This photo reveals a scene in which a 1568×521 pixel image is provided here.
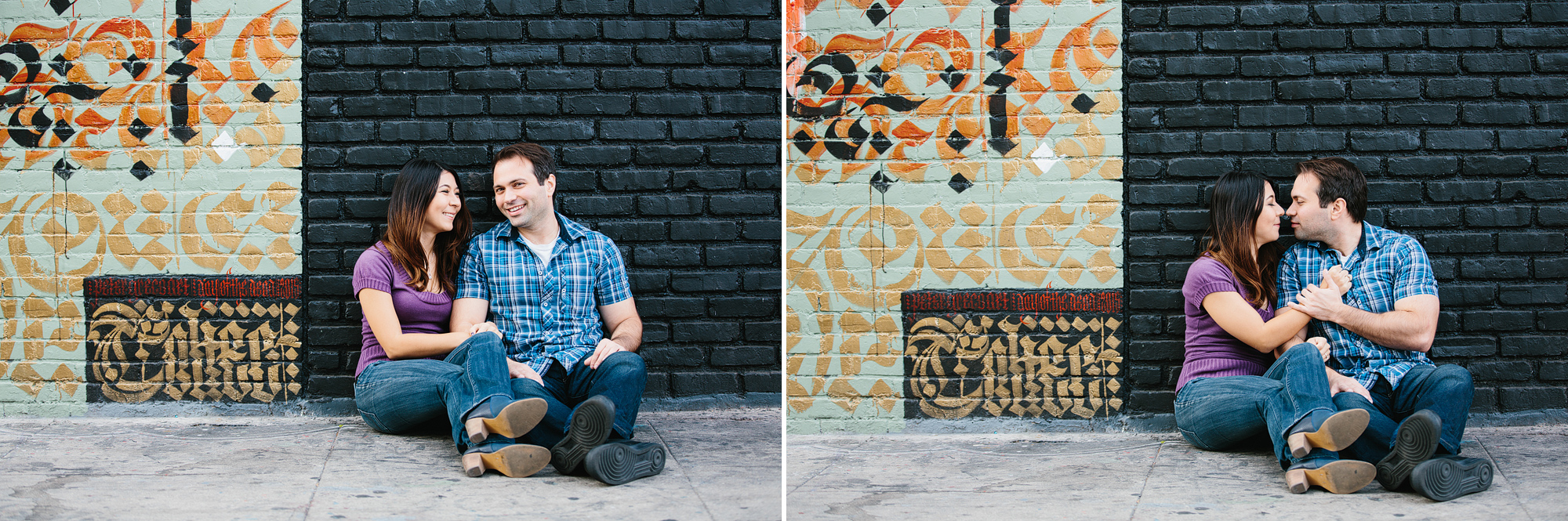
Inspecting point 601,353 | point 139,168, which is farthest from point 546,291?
point 139,168

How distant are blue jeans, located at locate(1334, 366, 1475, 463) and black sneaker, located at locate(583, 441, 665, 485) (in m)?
2.63

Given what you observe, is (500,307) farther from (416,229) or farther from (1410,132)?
(1410,132)

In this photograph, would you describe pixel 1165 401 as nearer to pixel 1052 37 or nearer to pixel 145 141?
pixel 1052 37

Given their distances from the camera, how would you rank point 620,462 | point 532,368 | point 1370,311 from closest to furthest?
point 620,462 < point 1370,311 < point 532,368

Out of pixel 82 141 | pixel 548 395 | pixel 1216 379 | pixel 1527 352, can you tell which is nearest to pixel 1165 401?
pixel 1216 379

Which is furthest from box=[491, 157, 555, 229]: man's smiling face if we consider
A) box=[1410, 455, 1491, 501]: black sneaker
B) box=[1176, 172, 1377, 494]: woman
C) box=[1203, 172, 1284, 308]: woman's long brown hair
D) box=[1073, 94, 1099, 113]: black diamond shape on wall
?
box=[1410, 455, 1491, 501]: black sneaker

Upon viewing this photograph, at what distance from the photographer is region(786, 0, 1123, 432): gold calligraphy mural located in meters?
4.23

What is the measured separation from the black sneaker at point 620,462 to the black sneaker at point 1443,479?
2697mm

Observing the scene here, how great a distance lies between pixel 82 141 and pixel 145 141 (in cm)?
30

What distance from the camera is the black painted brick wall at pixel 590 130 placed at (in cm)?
431

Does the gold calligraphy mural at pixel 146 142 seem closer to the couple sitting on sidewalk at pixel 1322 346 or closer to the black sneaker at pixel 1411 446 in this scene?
the couple sitting on sidewalk at pixel 1322 346

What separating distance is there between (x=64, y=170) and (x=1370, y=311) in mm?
5968

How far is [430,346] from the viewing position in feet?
12.6

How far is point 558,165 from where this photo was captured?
172 inches
